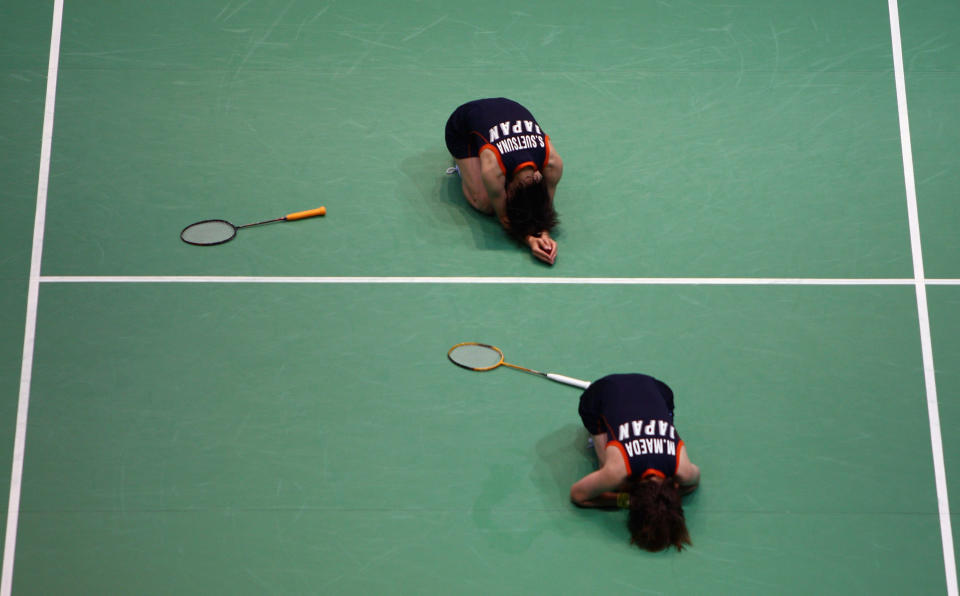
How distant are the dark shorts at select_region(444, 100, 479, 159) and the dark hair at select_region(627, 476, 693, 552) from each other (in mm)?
2629

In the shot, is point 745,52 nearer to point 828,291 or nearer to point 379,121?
point 828,291

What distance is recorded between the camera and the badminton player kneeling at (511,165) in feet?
23.5

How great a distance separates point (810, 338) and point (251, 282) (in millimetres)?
3672

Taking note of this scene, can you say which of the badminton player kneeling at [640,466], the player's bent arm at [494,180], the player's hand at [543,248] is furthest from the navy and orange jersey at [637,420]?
the player's bent arm at [494,180]

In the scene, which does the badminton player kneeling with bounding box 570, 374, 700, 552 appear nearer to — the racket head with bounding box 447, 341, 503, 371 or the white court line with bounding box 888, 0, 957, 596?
the racket head with bounding box 447, 341, 503, 371

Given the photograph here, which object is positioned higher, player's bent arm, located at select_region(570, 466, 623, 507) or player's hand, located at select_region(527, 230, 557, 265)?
player's hand, located at select_region(527, 230, 557, 265)

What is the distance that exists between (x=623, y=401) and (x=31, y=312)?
150 inches

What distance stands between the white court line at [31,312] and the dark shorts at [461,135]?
2827 mm

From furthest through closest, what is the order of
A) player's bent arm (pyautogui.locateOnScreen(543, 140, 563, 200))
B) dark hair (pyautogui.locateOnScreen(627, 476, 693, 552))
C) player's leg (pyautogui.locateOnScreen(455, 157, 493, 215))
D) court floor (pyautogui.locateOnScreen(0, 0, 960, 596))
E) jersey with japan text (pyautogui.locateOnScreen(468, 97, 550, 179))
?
player's leg (pyautogui.locateOnScreen(455, 157, 493, 215)) < player's bent arm (pyautogui.locateOnScreen(543, 140, 563, 200)) < jersey with japan text (pyautogui.locateOnScreen(468, 97, 550, 179)) < court floor (pyautogui.locateOnScreen(0, 0, 960, 596)) < dark hair (pyautogui.locateOnScreen(627, 476, 693, 552))

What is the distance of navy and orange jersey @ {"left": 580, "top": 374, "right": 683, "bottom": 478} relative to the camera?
6.00 m

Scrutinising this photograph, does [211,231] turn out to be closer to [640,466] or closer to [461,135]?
[461,135]

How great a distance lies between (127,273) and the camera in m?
7.24

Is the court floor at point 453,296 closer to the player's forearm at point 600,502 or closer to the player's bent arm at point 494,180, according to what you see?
the player's forearm at point 600,502

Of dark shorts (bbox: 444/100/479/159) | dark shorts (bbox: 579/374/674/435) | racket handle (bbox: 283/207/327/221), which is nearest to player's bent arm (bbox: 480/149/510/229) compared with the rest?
dark shorts (bbox: 444/100/479/159)
